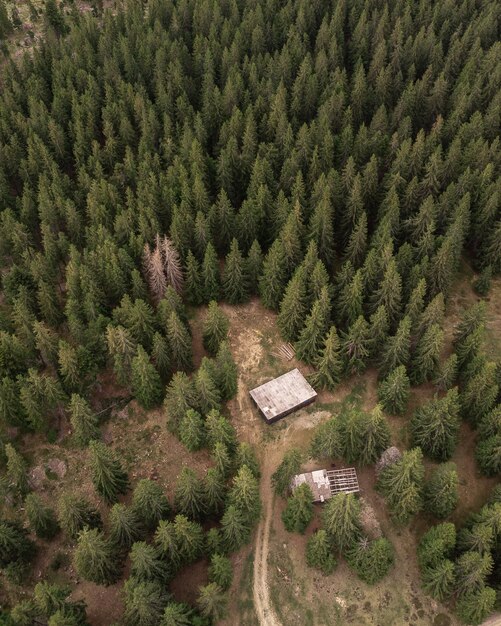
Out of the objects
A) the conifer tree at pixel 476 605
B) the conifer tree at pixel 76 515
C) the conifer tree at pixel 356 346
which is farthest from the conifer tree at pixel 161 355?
the conifer tree at pixel 476 605

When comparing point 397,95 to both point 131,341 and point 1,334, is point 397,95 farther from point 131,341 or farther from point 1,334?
point 1,334

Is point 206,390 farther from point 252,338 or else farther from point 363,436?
point 363,436

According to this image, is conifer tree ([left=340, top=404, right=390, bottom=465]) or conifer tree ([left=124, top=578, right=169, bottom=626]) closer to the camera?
conifer tree ([left=124, top=578, right=169, bottom=626])

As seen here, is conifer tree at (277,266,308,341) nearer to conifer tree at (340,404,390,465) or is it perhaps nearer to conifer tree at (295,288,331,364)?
conifer tree at (295,288,331,364)

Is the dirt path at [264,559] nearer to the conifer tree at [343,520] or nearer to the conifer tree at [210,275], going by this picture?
the conifer tree at [343,520]

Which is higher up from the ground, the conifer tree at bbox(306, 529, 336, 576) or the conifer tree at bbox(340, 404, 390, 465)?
the conifer tree at bbox(340, 404, 390, 465)

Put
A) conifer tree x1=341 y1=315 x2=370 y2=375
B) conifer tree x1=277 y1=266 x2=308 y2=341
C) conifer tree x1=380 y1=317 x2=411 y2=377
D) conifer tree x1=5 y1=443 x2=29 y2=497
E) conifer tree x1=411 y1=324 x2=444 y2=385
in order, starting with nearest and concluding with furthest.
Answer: conifer tree x1=5 y1=443 x2=29 y2=497 → conifer tree x1=380 y1=317 x2=411 y2=377 → conifer tree x1=411 y1=324 x2=444 y2=385 → conifer tree x1=341 y1=315 x2=370 y2=375 → conifer tree x1=277 y1=266 x2=308 y2=341

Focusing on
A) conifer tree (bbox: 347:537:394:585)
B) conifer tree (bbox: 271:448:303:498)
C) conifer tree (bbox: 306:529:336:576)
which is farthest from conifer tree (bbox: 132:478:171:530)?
conifer tree (bbox: 347:537:394:585)

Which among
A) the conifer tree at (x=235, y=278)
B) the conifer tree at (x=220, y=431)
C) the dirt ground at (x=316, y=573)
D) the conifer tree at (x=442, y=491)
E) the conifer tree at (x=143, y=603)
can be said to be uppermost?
the conifer tree at (x=235, y=278)
